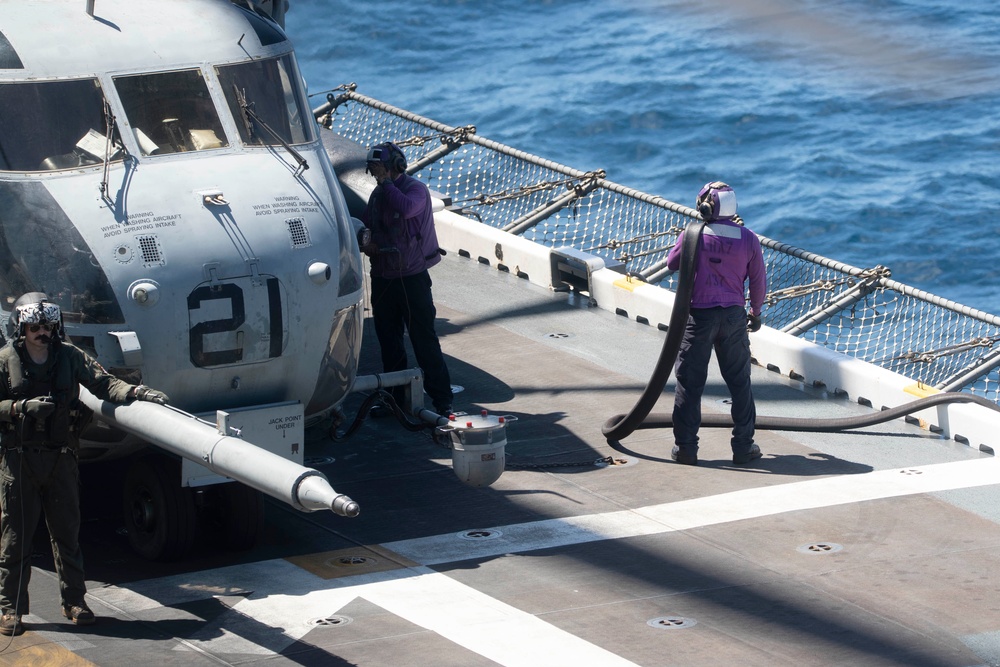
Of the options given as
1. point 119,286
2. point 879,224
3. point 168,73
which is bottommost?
point 879,224

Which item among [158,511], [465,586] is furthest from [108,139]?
[465,586]

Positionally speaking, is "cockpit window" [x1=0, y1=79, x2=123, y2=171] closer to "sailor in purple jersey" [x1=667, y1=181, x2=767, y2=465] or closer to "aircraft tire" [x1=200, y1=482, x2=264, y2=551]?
"aircraft tire" [x1=200, y1=482, x2=264, y2=551]

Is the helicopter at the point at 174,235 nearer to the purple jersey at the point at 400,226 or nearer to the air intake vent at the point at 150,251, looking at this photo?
the air intake vent at the point at 150,251

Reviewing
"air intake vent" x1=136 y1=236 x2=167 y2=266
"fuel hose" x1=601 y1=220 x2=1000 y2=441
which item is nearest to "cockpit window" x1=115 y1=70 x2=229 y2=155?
"air intake vent" x1=136 y1=236 x2=167 y2=266

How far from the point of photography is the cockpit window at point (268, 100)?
10.0 m

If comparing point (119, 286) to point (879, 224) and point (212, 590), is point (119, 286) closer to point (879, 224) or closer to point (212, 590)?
point (212, 590)

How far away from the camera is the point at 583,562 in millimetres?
9492

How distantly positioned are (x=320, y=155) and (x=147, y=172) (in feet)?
Answer: 4.27

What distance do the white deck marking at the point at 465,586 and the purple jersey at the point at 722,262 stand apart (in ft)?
4.38

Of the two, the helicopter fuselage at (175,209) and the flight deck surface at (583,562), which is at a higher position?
the helicopter fuselage at (175,209)

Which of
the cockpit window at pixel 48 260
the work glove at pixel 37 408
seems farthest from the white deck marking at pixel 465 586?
the cockpit window at pixel 48 260

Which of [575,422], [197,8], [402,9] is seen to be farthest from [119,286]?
[402,9]

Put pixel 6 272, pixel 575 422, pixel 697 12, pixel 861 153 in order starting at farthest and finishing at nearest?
pixel 697 12 → pixel 861 153 → pixel 575 422 → pixel 6 272

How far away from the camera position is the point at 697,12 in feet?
132
